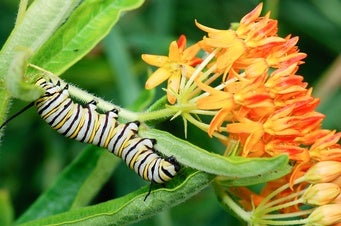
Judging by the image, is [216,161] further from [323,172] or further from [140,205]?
[323,172]

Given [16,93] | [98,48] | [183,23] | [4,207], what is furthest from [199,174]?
[183,23]

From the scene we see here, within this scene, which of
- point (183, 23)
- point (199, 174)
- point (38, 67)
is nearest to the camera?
point (199, 174)

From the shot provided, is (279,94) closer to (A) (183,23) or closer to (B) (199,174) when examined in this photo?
(B) (199,174)

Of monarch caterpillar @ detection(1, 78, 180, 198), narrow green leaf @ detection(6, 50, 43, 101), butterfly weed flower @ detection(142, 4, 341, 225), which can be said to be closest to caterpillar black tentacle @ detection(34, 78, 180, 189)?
monarch caterpillar @ detection(1, 78, 180, 198)

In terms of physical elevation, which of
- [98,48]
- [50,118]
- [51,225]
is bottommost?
[98,48]

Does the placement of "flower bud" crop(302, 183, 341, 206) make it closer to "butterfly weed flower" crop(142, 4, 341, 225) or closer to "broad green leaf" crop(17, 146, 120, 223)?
"butterfly weed flower" crop(142, 4, 341, 225)

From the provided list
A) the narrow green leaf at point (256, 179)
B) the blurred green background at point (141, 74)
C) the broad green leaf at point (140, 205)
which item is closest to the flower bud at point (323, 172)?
the narrow green leaf at point (256, 179)

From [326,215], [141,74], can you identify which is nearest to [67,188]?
[326,215]
